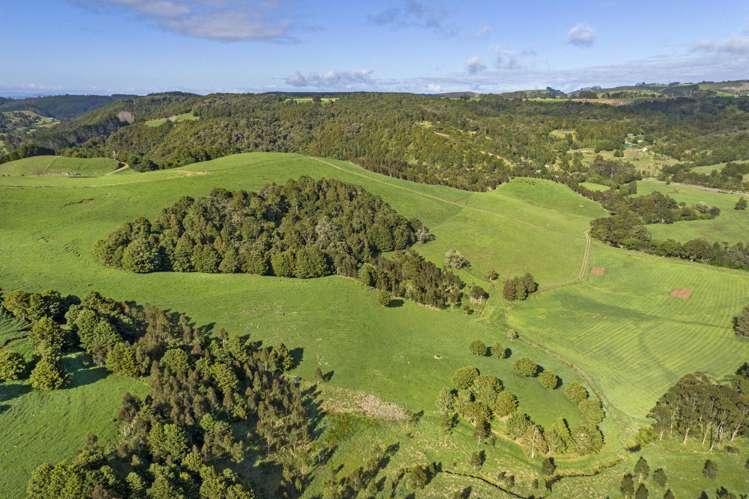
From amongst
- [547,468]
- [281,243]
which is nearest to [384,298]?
[281,243]

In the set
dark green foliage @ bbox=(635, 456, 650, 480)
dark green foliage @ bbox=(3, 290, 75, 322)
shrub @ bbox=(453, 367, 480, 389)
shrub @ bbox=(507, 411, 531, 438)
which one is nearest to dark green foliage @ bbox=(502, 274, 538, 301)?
shrub @ bbox=(453, 367, 480, 389)

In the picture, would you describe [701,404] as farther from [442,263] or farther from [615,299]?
[442,263]

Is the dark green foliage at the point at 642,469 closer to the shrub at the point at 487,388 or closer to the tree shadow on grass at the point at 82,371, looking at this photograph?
the shrub at the point at 487,388

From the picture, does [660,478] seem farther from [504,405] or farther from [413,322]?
[413,322]

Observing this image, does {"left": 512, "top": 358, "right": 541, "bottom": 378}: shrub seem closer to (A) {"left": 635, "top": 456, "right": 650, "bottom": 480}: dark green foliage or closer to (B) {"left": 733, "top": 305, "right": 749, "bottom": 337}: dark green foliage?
(A) {"left": 635, "top": 456, "right": 650, "bottom": 480}: dark green foliage

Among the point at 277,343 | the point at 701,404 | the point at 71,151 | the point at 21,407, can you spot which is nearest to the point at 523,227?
the point at 701,404

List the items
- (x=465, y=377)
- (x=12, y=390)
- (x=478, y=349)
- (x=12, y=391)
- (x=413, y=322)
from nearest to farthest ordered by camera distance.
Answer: (x=12, y=391)
(x=12, y=390)
(x=465, y=377)
(x=478, y=349)
(x=413, y=322)
